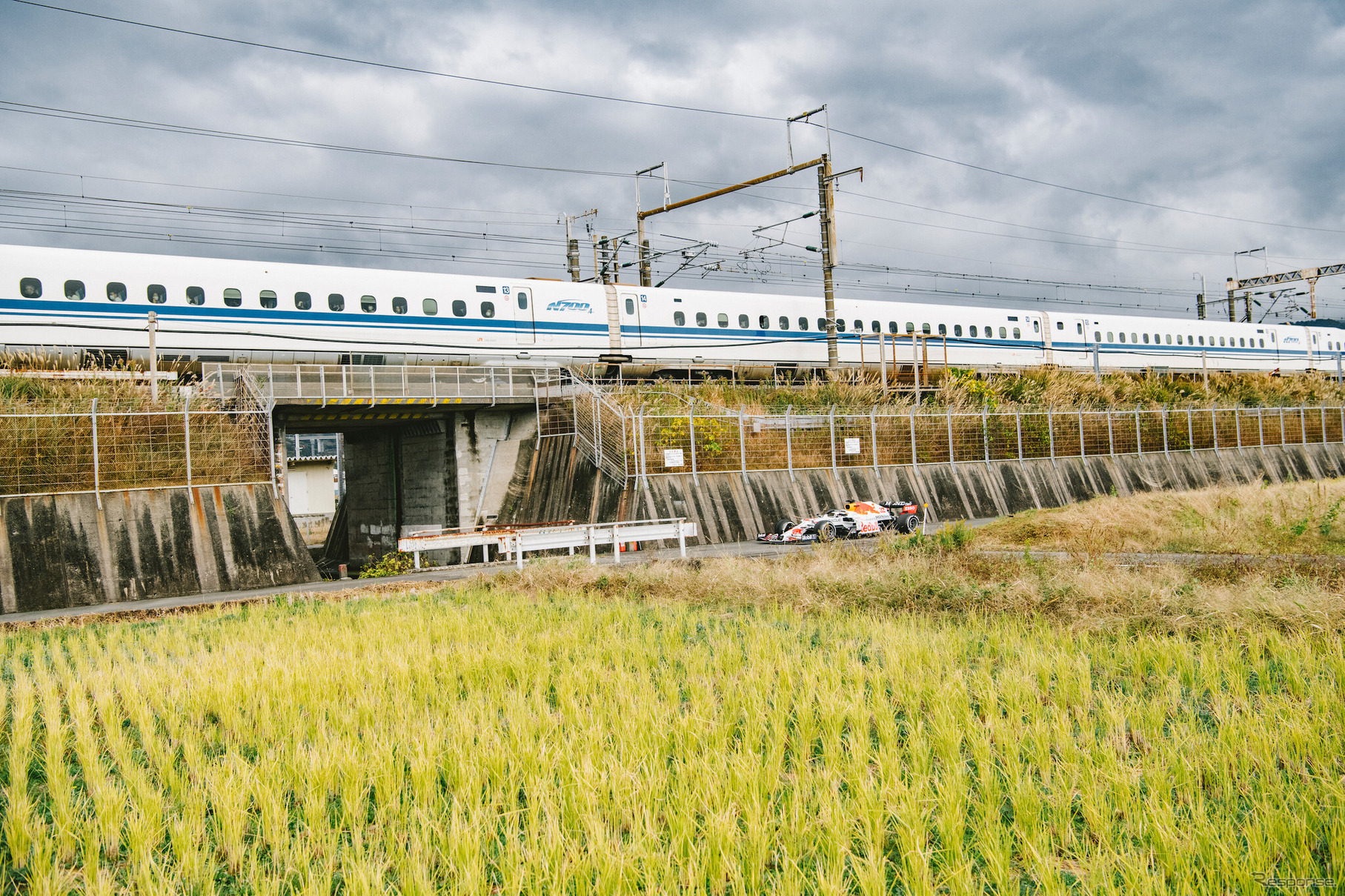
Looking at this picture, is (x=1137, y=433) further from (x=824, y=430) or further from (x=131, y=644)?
(x=131, y=644)

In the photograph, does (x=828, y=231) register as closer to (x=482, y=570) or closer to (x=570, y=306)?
(x=570, y=306)

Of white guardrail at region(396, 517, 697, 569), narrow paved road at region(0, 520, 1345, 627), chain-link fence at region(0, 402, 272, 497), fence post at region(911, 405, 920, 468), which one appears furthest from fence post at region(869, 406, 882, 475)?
chain-link fence at region(0, 402, 272, 497)

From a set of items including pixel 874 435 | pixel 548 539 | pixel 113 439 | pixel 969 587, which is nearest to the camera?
pixel 969 587

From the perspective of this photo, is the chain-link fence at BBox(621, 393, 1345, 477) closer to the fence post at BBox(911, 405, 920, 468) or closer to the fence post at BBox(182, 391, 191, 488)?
the fence post at BBox(911, 405, 920, 468)

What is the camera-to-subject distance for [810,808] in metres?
4.81

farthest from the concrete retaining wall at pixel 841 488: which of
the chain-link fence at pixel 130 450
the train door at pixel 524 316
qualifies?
the chain-link fence at pixel 130 450

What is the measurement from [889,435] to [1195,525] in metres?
10.6

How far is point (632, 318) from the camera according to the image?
98.1ft

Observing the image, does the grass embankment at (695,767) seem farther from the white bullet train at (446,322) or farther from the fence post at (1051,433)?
the fence post at (1051,433)

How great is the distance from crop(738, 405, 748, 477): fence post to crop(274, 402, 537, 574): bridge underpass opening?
6.02 m

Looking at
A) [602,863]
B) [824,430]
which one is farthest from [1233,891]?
[824,430]

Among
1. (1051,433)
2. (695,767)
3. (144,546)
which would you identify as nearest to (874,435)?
(1051,433)

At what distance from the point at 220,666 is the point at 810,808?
647 cm

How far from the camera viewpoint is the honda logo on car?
28472 millimetres
